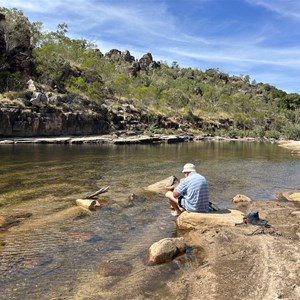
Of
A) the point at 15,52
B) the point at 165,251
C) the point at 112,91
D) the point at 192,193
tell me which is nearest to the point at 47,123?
the point at 15,52

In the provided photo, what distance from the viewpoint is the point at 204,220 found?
10.9 metres

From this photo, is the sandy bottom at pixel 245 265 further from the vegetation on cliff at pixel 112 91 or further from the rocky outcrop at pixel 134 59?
the rocky outcrop at pixel 134 59

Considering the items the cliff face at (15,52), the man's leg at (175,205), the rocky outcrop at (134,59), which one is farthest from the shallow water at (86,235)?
the rocky outcrop at (134,59)

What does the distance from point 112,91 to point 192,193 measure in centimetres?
8638

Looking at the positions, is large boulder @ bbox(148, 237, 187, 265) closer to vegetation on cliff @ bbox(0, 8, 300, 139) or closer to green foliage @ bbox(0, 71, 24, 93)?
vegetation on cliff @ bbox(0, 8, 300, 139)

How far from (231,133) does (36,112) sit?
60373 millimetres

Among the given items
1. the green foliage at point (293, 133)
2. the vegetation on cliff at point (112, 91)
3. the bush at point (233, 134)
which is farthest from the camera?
the green foliage at point (293, 133)

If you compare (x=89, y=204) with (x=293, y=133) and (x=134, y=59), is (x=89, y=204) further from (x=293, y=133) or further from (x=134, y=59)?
(x=134, y=59)

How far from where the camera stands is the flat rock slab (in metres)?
10.9

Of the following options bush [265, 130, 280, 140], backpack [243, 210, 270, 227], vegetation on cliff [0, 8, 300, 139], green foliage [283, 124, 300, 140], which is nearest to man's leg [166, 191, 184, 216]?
backpack [243, 210, 270, 227]

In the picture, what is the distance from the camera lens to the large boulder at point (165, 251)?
27.2ft

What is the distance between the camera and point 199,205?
1116 cm

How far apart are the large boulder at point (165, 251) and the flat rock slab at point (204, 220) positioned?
2.04 meters

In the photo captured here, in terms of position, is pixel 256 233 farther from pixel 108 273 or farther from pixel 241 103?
pixel 241 103
